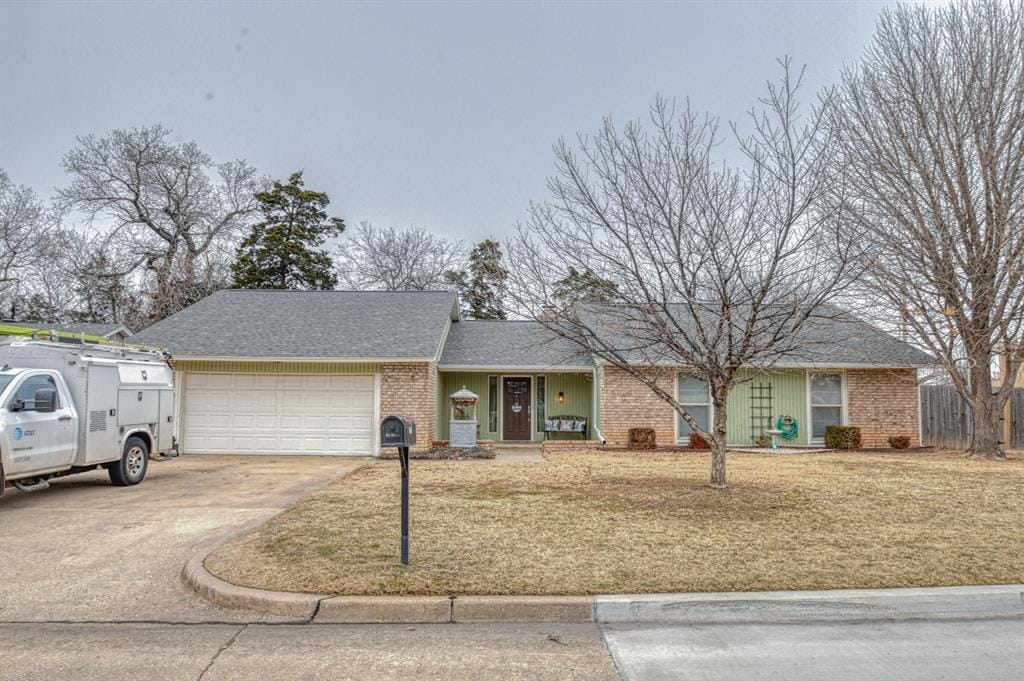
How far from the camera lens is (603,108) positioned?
9.27 metres

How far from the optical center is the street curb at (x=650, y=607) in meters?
4.59

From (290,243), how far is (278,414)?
21754 millimetres

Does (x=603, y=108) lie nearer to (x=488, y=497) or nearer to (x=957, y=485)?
(x=488, y=497)

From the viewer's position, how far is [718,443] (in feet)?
28.8

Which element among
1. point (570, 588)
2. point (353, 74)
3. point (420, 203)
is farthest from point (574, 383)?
point (420, 203)

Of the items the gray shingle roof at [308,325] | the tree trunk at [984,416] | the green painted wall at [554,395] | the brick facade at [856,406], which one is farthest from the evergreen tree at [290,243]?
the tree trunk at [984,416]

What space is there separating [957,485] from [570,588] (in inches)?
324

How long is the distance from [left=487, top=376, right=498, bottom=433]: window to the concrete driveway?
7074 millimetres

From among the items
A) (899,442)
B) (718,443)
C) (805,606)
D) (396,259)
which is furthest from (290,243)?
(805,606)

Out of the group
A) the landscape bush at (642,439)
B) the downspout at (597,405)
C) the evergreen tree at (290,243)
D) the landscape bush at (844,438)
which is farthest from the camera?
the evergreen tree at (290,243)

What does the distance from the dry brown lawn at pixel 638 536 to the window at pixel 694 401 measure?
6370 mm

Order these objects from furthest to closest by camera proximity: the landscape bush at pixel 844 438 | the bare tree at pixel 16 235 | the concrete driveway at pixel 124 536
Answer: the bare tree at pixel 16 235
the landscape bush at pixel 844 438
the concrete driveway at pixel 124 536

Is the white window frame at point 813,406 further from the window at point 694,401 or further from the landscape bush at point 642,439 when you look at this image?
the landscape bush at point 642,439

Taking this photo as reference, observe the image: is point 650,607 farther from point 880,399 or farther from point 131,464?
point 880,399
